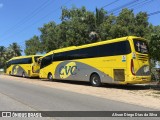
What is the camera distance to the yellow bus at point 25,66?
133 feet

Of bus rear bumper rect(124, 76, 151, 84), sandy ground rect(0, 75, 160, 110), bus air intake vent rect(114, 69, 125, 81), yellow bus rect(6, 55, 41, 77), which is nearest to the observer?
sandy ground rect(0, 75, 160, 110)

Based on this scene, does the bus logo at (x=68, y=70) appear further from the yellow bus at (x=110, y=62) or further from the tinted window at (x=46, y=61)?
the tinted window at (x=46, y=61)

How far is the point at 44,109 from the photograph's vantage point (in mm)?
11961

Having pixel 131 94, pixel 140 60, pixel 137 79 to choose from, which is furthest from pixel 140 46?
pixel 131 94

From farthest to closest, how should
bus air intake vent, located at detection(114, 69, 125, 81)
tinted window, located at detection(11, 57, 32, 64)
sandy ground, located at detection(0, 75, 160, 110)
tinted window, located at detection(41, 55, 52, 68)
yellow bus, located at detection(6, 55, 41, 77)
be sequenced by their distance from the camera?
tinted window, located at detection(11, 57, 32, 64) → yellow bus, located at detection(6, 55, 41, 77) → tinted window, located at detection(41, 55, 52, 68) → bus air intake vent, located at detection(114, 69, 125, 81) → sandy ground, located at detection(0, 75, 160, 110)

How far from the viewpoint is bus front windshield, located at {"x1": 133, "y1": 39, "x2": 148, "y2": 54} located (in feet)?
69.9

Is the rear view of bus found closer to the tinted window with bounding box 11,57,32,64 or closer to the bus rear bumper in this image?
the bus rear bumper

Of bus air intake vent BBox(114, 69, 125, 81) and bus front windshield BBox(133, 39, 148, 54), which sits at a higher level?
bus front windshield BBox(133, 39, 148, 54)

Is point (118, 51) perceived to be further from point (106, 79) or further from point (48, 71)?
point (48, 71)

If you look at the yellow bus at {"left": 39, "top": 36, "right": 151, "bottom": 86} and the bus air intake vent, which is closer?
the yellow bus at {"left": 39, "top": 36, "right": 151, "bottom": 86}

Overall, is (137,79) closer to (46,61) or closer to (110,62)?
(110,62)

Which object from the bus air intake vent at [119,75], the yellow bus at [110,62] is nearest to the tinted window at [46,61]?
the yellow bus at [110,62]

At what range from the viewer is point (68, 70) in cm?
2903

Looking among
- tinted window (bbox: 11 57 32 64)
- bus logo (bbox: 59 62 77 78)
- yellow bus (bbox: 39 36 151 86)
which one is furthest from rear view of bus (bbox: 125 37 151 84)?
tinted window (bbox: 11 57 32 64)
